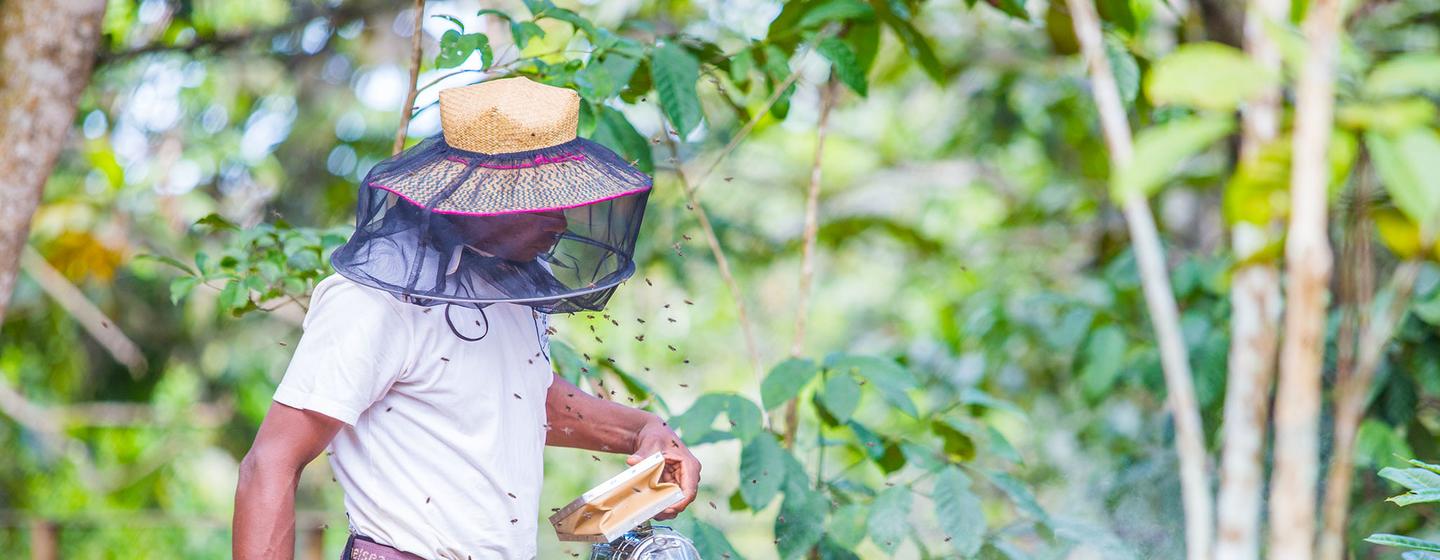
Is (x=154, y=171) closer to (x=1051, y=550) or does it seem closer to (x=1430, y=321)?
(x=1051, y=550)

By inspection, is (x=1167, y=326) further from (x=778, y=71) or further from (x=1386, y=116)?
(x=778, y=71)

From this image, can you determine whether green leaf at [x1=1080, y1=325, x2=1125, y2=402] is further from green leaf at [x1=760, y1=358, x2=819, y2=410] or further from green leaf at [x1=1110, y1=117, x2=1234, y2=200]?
green leaf at [x1=1110, y1=117, x2=1234, y2=200]

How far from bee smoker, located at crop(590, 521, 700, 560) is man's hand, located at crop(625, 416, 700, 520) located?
0.13ft

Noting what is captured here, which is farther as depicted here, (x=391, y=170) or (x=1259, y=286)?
(x=391, y=170)

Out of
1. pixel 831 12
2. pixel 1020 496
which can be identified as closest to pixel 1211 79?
pixel 831 12

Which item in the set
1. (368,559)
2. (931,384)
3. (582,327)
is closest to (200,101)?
(582,327)

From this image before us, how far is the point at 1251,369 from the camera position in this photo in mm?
1030

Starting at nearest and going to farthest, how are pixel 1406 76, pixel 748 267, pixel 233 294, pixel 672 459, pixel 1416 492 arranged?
pixel 1406 76
pixel 1416 492
pixel 672 459
pixel 233 294
pixel 748 267

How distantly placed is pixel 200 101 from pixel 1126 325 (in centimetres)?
466

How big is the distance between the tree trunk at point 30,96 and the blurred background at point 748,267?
0.94 ft

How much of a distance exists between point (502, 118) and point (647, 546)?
2.36 feet

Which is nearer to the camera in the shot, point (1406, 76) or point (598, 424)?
point (1406, 76)

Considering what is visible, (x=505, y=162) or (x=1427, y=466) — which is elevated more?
(x=1427, y=466)

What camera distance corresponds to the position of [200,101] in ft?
20.7
